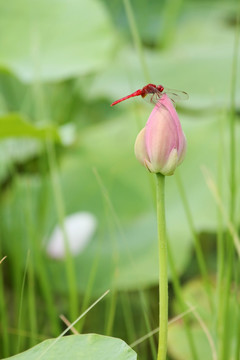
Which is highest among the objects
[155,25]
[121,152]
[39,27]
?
[155,25]

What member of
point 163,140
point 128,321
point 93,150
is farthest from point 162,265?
point 93,150

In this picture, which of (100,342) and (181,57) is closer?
(100,342)

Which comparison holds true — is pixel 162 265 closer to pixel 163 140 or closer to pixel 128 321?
pixel 163 140

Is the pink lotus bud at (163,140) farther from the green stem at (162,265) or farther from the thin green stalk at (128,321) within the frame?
the thin green stalk at (128,321)

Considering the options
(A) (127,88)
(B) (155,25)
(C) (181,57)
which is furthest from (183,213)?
(B) (155,25)

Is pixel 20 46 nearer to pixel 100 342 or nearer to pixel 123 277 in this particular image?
pixel 123 277

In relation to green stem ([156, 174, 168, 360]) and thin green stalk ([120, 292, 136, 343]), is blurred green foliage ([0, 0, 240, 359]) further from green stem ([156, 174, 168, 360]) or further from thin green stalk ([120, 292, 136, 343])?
green stem ([156, 174, 168, 360])

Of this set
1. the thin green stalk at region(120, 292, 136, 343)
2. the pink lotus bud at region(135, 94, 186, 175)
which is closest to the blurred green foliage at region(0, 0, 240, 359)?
the thin green stalk at region(120, 292, 136, 343)

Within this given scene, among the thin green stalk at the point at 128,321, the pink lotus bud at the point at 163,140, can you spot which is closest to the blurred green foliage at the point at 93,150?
the thin green stalk at the point at 128,321
